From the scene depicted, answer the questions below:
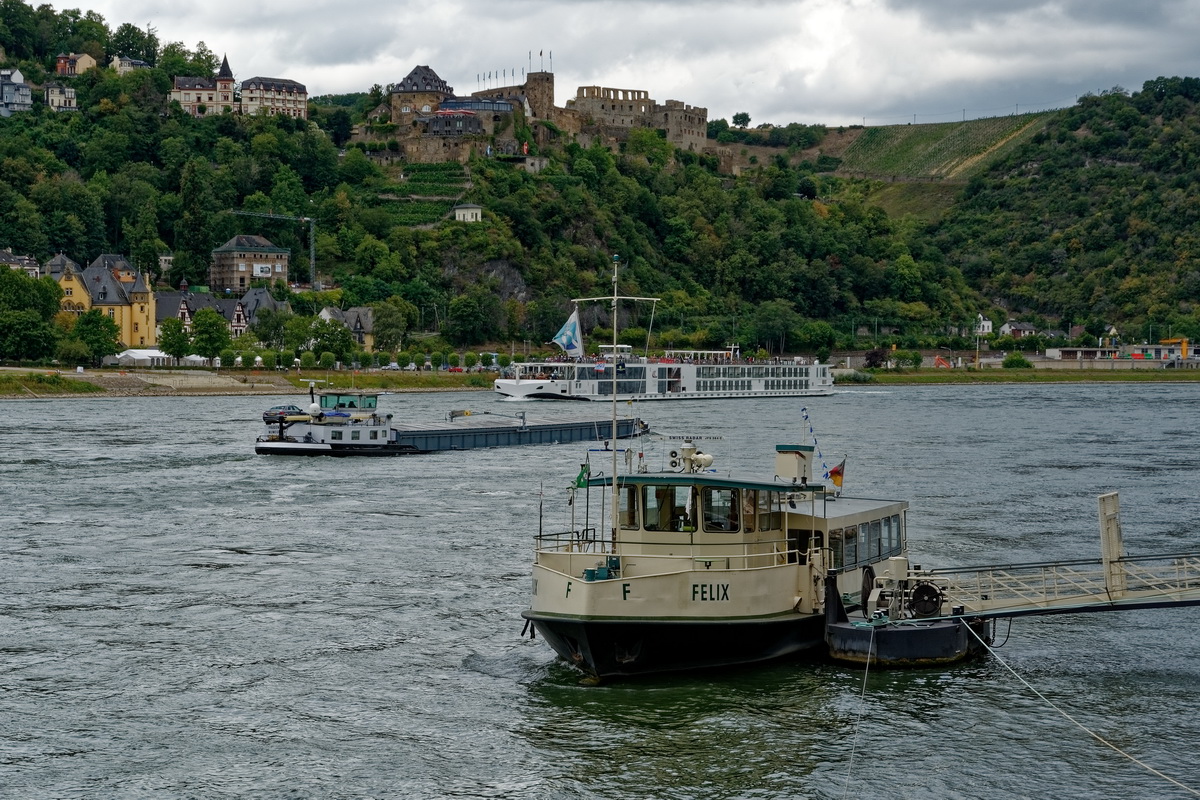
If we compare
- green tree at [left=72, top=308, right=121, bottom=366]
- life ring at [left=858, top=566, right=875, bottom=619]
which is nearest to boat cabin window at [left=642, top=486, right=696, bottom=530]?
life ring at [left=858, top=566, right=875, bottom=619]

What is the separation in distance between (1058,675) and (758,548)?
6.75 m

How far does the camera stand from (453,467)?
72.6 m

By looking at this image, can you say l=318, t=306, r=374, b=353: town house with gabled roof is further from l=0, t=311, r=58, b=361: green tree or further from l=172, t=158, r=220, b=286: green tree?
l=0, t=311, r=58, b=361: green tree

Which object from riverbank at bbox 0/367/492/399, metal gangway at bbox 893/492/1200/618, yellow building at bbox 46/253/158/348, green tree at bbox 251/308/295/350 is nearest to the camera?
metal gangway at bbox 893/492/1200/618

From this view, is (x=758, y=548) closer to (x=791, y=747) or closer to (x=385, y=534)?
(x=791, y=747)

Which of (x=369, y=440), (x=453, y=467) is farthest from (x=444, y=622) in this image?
(x=369, y=440)

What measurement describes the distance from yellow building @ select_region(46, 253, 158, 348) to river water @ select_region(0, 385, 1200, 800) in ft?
356

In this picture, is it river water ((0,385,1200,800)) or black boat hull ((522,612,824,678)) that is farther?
black boat hull ((522,612,824,678))

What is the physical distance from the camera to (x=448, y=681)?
2872 centimetres

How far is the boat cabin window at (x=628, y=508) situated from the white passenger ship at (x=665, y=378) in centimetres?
9888

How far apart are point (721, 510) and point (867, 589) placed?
12.9 feet

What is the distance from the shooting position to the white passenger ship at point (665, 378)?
141 meters

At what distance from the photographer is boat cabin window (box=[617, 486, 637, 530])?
29141 mm

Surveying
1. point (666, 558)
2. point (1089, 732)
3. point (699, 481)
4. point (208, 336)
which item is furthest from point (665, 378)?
point (1089, 732)
